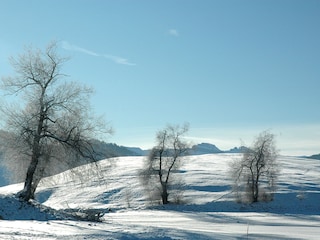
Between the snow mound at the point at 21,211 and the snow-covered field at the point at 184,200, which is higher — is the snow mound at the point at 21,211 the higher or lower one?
the higher one

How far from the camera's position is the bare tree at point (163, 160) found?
6091 centimetres

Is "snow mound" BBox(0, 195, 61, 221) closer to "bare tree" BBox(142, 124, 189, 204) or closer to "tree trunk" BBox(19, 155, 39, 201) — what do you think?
"tree trunk" BBox(19, 155, 39, 201)

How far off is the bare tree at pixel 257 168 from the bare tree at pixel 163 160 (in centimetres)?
949

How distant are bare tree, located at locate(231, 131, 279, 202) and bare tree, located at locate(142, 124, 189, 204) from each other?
9.49m

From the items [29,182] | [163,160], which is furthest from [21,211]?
[163,160]

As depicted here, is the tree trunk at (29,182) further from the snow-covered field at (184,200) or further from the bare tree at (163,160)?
the bare tree at (163,160)

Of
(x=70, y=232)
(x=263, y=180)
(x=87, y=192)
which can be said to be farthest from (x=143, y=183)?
(x=70, y=232)

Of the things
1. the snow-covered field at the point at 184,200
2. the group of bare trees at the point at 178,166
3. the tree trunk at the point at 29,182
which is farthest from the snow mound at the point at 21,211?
the group of bare trees at the point at 178,166

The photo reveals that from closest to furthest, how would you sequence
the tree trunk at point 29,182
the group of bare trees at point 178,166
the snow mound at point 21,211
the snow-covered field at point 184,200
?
the snow mound at point 21,211 < the tree trunk at point 29,182 < the snow-covered field at point 184,200 < the group of bare trees at point 178,166

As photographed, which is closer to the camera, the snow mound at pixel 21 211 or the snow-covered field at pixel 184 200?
the snow mound at pixel 21 211

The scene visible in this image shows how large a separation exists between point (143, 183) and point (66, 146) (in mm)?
30407

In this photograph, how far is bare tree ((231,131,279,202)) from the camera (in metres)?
61.5

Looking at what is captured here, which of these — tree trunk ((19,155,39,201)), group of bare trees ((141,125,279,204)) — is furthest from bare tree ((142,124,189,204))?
tree trunk ((19,155,39,201))

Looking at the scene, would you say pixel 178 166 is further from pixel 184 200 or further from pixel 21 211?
pixel 21 211
